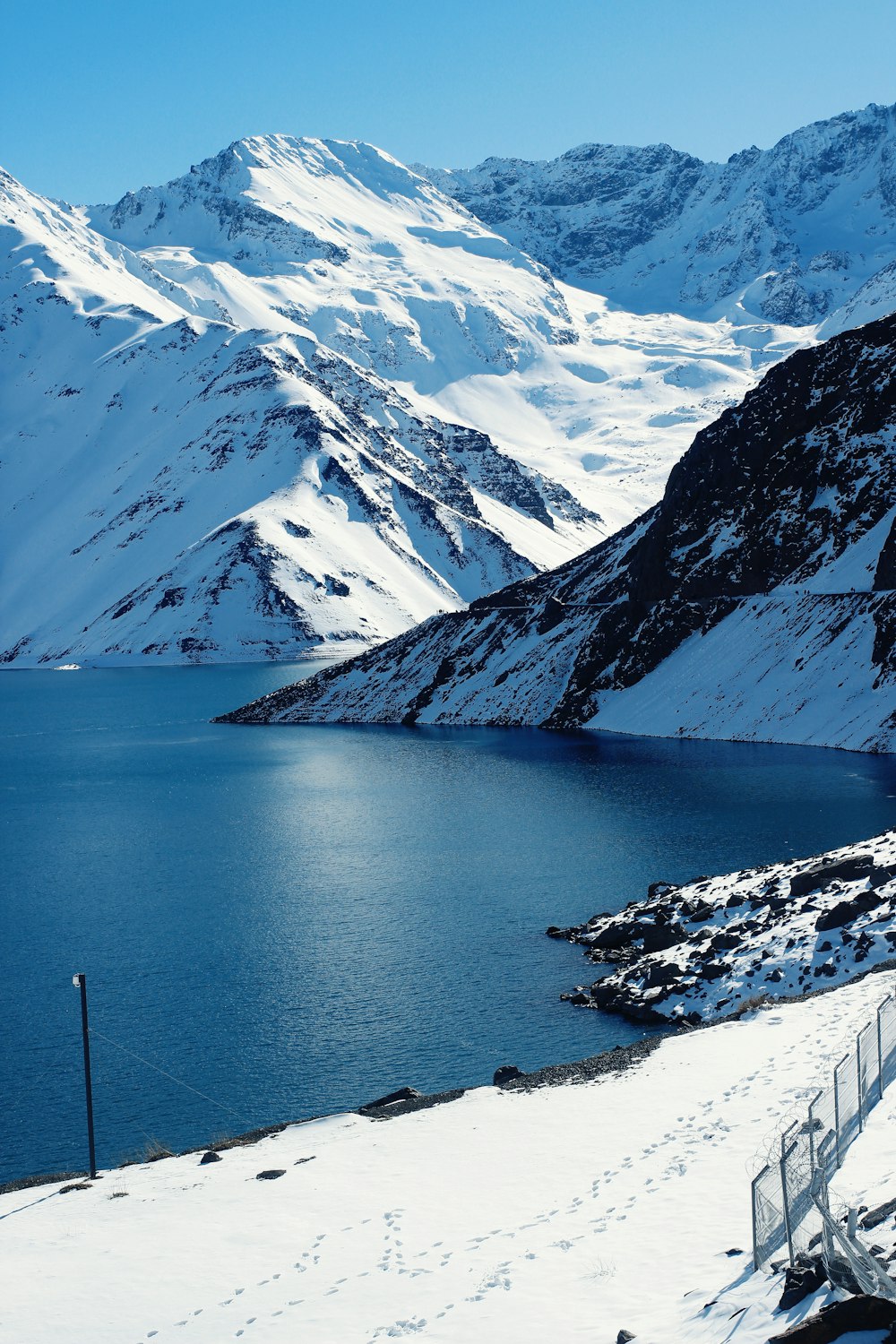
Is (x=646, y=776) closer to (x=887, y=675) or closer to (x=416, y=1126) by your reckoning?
(x=887, y=675)

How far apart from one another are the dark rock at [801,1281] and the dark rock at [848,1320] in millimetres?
1250

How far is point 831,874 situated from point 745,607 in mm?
79230

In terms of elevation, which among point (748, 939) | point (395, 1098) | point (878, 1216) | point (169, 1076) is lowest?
point (169, 1076)

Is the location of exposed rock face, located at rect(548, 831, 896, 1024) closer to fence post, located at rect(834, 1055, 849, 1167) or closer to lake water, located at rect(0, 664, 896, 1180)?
lake water, located at rect(0, 664, 896, 1180)

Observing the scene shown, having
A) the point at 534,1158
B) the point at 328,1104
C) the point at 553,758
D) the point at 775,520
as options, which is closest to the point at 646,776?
the point at 553,758

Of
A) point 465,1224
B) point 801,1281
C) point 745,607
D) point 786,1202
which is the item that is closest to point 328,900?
point 465,1224

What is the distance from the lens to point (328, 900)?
66625 mm

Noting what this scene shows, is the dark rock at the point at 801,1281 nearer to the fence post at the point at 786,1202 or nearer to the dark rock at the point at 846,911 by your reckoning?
the fence post at the point at 786,1202

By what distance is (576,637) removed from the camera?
484 ft

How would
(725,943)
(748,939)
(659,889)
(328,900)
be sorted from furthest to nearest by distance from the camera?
A: 1. (328,900)
2. (659,889)
3. (725,943)
4. (748,939)

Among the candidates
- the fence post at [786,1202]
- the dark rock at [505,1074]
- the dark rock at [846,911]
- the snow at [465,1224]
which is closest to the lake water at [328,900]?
the dark rock at [505,1074]

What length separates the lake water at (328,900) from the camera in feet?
139

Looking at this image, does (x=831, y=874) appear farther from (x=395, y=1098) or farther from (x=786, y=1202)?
(x=786, y=1202)

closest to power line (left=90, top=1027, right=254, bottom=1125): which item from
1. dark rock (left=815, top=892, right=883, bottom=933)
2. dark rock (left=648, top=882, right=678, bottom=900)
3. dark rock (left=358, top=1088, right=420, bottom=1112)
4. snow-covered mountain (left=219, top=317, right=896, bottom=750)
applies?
dark rock (left=358, top=1088, right=420, bottom=1112)
